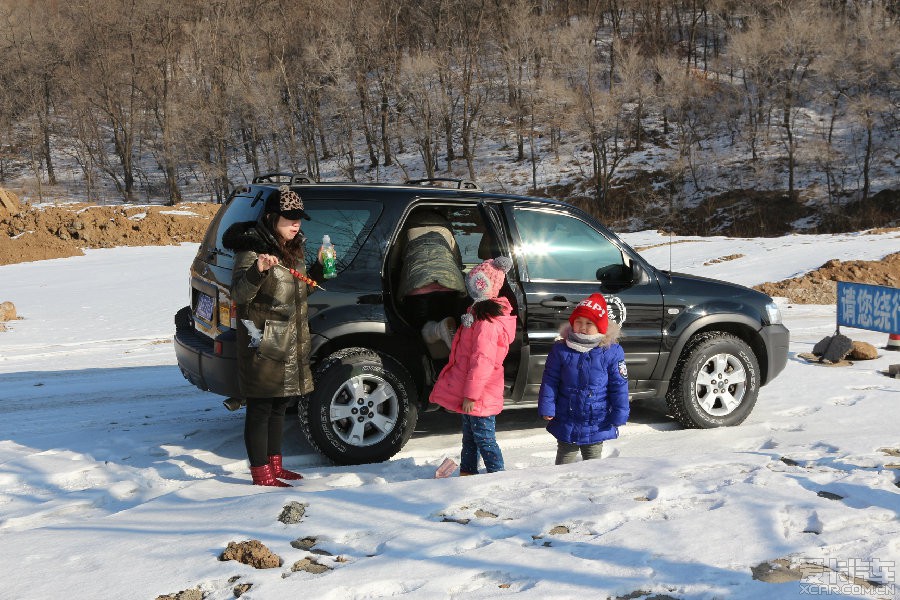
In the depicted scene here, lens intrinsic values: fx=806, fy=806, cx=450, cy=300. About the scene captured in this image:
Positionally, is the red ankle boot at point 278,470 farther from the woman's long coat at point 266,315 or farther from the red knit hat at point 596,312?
the red knit hat at point 596,312

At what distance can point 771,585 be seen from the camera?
3.05 metres

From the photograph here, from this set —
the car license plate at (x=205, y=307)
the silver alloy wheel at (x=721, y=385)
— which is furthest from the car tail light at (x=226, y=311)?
the silver alloy wheel at (x=721, y=385)

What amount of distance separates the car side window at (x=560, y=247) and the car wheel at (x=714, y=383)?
991 millimetres

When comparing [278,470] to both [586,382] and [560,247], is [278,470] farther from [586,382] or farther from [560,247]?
[560,247]

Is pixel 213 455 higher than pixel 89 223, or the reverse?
pixel 89 223

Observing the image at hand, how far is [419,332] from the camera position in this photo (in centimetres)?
561

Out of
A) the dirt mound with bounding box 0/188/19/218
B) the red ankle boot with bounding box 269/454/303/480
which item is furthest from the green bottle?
the dirt mound with bounding box 0/188/19/218

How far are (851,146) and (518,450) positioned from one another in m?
43.8

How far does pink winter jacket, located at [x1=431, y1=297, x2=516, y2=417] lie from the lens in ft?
16.2

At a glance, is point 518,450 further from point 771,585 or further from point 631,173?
point 631,173

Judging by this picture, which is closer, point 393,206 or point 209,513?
point 209,513

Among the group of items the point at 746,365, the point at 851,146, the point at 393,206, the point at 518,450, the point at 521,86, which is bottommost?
the point at 518,450

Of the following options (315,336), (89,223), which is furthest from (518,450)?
(89,223)

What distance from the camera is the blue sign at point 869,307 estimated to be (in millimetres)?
8500
